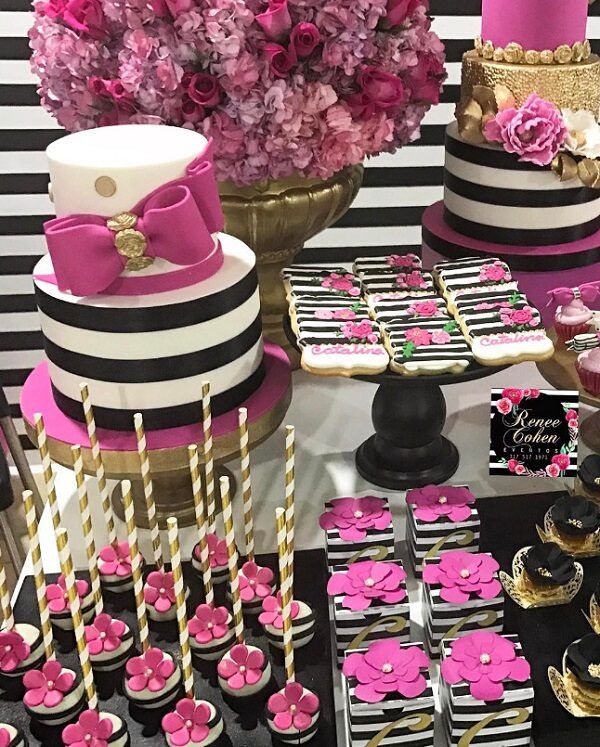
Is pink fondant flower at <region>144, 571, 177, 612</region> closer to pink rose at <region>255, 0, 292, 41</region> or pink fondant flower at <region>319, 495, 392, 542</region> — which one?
pink fondant flower at <region>319, 495, 392, 542</region>

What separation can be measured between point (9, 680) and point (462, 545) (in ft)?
1.97

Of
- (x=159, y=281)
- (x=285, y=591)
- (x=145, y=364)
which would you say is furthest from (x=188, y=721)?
(x=159, y=281)

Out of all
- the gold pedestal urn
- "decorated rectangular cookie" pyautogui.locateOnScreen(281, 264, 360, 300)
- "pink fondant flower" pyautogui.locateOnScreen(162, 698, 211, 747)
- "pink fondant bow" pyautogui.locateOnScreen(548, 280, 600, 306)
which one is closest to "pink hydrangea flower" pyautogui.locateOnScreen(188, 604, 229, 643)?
"pink fondant flower" pyautogui.locateOnScreen(162, 698, 211, 747)

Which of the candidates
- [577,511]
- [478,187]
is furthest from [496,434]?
[478,187]

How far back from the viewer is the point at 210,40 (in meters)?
1.18

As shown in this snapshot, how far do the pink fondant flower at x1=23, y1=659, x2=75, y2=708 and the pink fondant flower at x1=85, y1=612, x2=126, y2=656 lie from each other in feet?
0.15

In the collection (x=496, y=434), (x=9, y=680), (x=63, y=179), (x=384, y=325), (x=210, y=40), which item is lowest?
(x=9, y=680)

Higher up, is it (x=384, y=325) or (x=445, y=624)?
(x=384, y=325)

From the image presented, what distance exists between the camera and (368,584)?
3.55 ft

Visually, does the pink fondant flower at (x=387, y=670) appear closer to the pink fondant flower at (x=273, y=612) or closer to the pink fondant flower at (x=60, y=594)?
the pink fondant flower at (x=273, y=612)

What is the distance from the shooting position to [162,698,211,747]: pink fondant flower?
97 centimetres

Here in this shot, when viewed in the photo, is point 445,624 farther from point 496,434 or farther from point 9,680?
point 9,680

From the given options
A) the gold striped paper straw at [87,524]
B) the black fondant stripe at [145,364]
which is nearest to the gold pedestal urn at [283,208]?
the black fondant stripe at [145,364]

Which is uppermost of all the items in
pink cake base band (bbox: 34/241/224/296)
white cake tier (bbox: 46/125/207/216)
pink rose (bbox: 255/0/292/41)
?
pink rose (bbox: 255/0/292/41)
